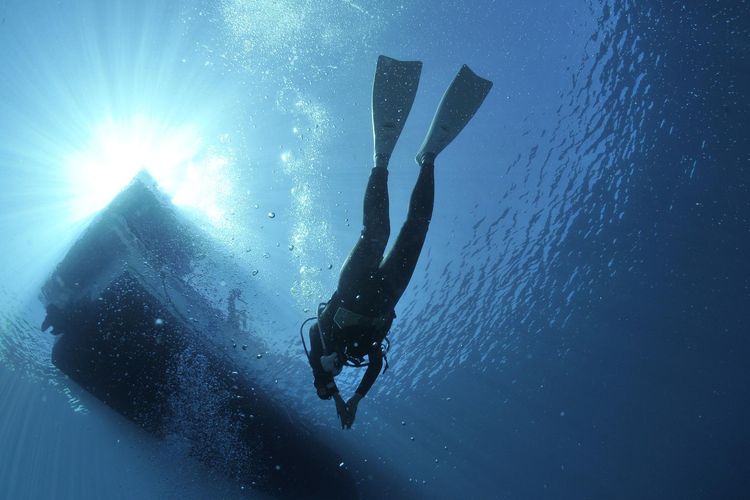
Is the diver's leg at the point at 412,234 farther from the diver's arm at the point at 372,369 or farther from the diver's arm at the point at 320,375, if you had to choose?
the diver's arm at the point at 320,375

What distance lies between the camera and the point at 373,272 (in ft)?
15.6

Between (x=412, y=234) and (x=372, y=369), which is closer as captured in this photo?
(x=412, y=234)

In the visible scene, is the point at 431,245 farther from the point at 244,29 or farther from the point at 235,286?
the point at 244,29

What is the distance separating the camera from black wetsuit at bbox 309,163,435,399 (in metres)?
4.58

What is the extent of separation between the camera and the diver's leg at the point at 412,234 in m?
4.71

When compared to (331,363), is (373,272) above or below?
above

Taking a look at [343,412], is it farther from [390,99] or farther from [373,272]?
[390,99]

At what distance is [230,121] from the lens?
924 cm

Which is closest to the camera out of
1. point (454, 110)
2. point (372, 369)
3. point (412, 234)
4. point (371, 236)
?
point (371, 236)

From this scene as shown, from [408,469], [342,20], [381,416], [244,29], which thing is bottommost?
[408,469]

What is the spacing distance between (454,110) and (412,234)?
1755 mm

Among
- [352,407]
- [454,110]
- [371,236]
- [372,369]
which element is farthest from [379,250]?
[454,110]

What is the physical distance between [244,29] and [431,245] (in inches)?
326

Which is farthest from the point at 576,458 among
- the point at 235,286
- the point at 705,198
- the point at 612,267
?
the point at 235,286
